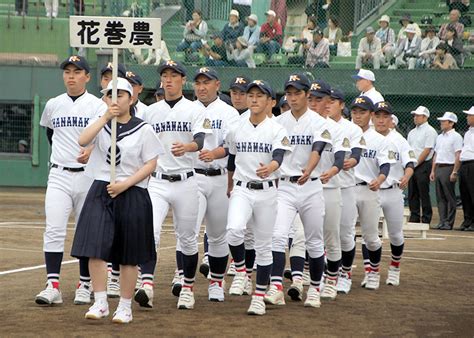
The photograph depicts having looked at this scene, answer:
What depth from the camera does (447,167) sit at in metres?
23.0

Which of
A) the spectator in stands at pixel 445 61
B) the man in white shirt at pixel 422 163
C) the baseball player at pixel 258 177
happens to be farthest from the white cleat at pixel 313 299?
the spectator in stands at pixel 445 61

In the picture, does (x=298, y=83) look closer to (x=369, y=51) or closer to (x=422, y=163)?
(x=422, y=163)

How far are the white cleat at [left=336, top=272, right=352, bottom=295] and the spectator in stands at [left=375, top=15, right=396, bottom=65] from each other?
567 inches

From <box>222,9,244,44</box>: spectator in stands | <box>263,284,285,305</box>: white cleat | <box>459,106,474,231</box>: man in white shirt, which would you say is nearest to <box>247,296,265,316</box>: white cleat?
<box>263,284,285,305</box>: white cleat

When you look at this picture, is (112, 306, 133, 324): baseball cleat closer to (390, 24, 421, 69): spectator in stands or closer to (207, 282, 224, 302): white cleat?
(207, 282, 224, 302): white cleat

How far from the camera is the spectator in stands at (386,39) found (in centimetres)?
2667

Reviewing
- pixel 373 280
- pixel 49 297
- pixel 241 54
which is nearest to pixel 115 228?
pixel 49 297

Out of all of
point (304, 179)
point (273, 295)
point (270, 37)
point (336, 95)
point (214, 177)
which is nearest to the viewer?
point (273, 295)

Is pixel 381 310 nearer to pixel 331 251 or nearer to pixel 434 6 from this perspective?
pixel 331 251

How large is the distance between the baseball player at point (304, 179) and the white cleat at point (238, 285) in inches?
24.1

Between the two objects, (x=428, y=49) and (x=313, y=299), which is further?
(x=428, y=49)

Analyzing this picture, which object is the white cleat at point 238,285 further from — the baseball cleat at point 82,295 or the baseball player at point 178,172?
the baseball cleat at point 82,295

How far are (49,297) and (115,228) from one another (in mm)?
1346

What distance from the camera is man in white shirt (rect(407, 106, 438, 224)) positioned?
73.6 ft
